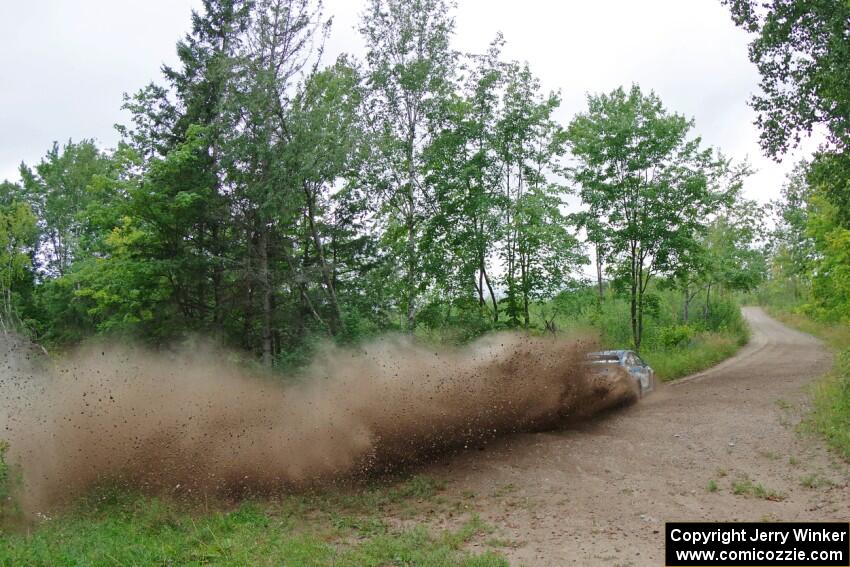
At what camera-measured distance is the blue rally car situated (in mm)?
16141

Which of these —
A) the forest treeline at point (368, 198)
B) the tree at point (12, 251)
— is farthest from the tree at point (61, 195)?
the forest treeline at point (368, 198)

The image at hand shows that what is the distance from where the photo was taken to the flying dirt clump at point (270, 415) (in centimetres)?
1118

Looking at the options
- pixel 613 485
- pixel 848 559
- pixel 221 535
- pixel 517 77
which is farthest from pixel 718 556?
pixel 517 77

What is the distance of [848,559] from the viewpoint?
658 centimetres

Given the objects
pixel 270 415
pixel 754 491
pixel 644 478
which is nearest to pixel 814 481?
pixel 754 491

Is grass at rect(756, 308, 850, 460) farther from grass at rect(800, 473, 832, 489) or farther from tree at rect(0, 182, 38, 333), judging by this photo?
tree at rect(0, 182, 38, 333)

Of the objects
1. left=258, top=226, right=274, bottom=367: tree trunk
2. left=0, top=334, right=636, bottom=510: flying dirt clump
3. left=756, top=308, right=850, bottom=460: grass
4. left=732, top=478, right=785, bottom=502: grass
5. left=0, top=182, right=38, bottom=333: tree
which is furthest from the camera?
left=0, top=182, right=38, bottom=333: tree

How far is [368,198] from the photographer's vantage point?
867 inches

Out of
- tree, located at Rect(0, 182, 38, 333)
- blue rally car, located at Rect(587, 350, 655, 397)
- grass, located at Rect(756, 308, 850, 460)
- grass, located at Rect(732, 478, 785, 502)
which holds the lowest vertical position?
grass, located at Rect(732, 478, 785, 502)

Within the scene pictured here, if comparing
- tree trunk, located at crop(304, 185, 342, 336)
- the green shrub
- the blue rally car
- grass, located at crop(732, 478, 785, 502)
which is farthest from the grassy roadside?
tree trunk, located at crop(304, 185, 342, 336)

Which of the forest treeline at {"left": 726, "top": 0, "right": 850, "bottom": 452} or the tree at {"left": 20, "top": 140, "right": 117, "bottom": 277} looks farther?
the tree at {"left": 20, "top": 140, "right": 117, "bottom": 277}

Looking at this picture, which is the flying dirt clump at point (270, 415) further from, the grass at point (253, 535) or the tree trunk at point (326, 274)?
the tree trunk at point (326, 274)

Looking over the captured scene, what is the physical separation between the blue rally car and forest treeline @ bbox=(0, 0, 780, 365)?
12.9 ft

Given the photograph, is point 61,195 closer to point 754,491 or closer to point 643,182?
point 643,182
